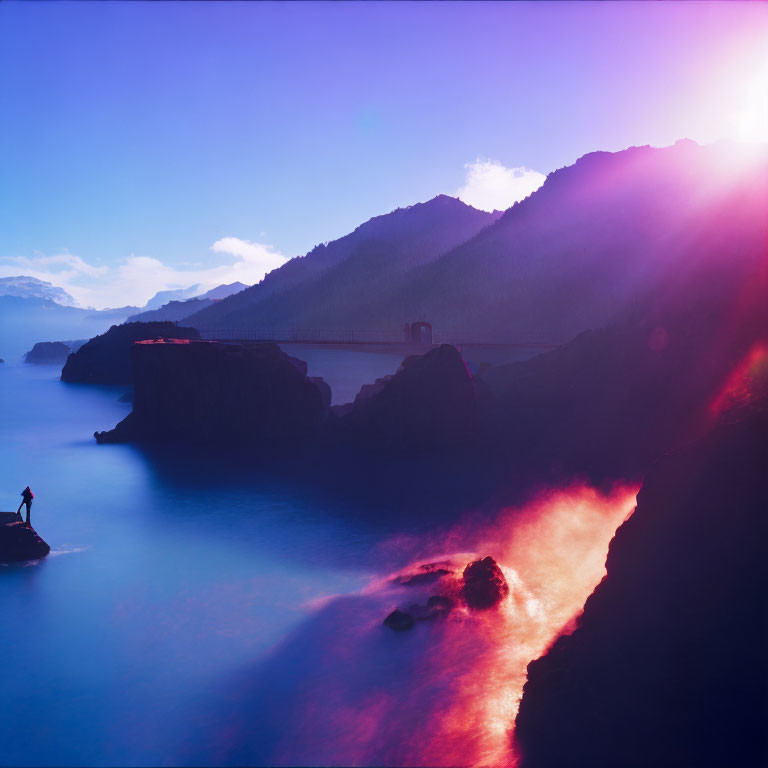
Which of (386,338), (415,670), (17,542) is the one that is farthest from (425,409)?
(386,338)

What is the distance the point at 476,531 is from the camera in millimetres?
33594

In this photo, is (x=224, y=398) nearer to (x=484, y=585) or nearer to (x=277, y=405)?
(x=277, y=405)

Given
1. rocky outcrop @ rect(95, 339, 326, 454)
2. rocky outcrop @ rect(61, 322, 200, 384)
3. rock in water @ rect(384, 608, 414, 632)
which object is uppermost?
rocky outcrop @ rect(61, 322, 200, 384)

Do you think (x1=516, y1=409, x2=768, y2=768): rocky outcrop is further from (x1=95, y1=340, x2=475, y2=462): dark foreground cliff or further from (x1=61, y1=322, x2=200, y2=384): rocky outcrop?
(x1=61, y1=322, x2=200, y2=384): rocky outcrop

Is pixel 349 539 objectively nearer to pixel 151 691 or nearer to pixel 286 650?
pixel 286 650

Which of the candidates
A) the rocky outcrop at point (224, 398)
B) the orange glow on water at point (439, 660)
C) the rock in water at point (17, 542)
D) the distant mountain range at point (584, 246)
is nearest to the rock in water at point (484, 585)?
the orange glow on water at point (439, 660)

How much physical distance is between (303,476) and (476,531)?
19.1 metres

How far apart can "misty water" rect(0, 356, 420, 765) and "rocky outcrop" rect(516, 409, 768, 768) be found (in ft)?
38.0

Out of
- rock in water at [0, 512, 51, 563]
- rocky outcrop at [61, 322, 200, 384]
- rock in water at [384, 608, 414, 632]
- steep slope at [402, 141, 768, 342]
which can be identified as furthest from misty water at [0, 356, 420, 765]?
rocky outcrop at [61, 322, 200, 384]

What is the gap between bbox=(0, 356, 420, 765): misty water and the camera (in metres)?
18.2

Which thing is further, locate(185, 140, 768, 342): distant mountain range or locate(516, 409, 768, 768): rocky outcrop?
locate(185, 140, 768, 342): distant mountain range

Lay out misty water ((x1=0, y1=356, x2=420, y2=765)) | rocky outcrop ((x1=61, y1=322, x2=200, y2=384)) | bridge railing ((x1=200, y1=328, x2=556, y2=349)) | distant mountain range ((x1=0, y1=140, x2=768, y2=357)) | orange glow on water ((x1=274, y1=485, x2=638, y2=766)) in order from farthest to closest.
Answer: rocky outcrop ((x1=61, y1=322, x2=200, y2=384)) < distant mountain range ((x1=0, y1=140, x2=768, y2=357)) < bridge railing ((x1=200, y1=328, x2=556, y2=349)) < misty water ((x1=0, y1=356, x2=420, y2=765)) < orange glow on water ((x1=274, y1=485, x2=638, y2=766))

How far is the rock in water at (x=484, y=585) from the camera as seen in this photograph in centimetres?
2358

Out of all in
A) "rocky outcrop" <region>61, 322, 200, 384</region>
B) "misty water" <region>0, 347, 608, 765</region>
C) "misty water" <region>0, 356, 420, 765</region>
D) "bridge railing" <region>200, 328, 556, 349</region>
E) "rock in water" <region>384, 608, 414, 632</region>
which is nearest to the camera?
"misty water" <region>0, 347, 608, 765</region>
